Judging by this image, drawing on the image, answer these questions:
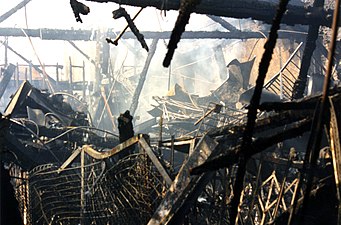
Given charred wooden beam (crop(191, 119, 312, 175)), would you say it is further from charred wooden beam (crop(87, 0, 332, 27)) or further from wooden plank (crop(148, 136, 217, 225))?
charred wooden beam (crop(87, 0, 332, 27))

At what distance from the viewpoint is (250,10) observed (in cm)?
695

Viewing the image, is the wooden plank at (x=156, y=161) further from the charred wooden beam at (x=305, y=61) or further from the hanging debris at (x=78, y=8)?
the charred wooden beam at (x=305, y=61)

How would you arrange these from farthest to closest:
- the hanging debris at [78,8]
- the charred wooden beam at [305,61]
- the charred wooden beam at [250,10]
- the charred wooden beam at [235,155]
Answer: the charred wooden beam at [305,61] < the charred wooden beam at [250,10] < the hanging debris at [78,8] < the charred wooden beam at [235,155]

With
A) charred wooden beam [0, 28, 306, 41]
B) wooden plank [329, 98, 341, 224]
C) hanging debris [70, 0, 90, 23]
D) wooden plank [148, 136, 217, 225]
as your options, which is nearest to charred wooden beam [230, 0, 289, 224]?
wooden plank [329, 98, 341, 224]

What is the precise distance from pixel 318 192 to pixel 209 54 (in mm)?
25702

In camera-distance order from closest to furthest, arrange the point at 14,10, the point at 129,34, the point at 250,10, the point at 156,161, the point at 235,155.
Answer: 1. the point at 235,155
2. the point at 156,161
3. the point at 250,10
4. the point at 14,10
5. the point at 129,34

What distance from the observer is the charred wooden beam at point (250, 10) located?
5.69 meters

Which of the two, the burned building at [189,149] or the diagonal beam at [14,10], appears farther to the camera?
the diagonal beam at [14,10]

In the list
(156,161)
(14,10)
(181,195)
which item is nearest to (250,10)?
(156,161)

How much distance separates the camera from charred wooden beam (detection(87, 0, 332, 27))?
5.69 meters

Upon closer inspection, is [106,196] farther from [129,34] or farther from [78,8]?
[129,34]

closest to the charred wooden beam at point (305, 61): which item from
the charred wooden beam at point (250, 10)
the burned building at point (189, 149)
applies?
the burned building at point (189, 149)

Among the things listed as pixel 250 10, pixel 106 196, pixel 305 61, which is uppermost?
pixel 250 10

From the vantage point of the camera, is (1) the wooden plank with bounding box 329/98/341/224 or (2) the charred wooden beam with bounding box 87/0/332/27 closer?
(1) the wooden plank with bounding box 329/98/341/224
